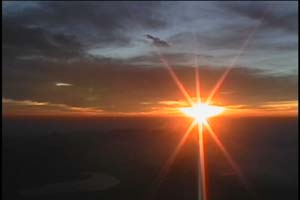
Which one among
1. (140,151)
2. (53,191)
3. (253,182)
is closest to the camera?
(53,191)

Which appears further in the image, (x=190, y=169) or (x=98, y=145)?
(x=98, y=145)

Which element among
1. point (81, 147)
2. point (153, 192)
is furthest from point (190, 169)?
point (81, 147)

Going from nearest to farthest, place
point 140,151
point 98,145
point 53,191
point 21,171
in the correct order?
point 53,191 < point 21,171 < point 140,151 < point 98,145

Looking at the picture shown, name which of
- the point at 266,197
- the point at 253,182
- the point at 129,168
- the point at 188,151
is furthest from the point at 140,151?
the point at 266,197

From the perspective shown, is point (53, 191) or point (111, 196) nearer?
point (111, 196)

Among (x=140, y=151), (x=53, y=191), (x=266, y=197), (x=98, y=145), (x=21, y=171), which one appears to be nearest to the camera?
(x=266, y=197)

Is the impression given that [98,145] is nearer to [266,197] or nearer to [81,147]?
[81,147]

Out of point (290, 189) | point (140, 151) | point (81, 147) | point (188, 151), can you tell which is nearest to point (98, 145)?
point (81, 147)

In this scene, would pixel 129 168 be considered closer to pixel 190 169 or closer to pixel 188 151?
pixel 190 169

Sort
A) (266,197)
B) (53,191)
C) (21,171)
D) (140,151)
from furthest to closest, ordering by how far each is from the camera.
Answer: (140,151) < (21,171) < (53,191) < (266,197)
